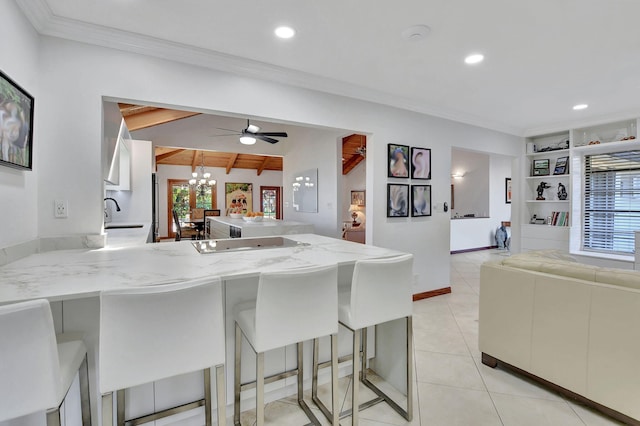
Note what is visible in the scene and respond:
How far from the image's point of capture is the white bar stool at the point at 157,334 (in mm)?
1105

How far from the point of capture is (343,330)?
2213 mm

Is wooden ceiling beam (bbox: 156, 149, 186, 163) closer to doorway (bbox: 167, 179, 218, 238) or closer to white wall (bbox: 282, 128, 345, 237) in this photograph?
doorway (bbox: 167, 179, 218, 238)

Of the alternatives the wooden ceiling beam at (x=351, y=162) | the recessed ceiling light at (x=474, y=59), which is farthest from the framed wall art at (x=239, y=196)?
the recessed ceiling light at (x=474, y=59)

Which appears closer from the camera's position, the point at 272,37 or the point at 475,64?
the point at 272,37

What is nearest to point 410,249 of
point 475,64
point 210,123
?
point 475,64

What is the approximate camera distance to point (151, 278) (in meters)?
1.37

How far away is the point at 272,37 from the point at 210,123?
5.59 metres

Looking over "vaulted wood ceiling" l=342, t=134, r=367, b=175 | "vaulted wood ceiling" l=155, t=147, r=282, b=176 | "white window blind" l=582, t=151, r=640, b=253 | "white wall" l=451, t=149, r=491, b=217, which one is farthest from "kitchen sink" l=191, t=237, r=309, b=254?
"vaulted wood ceiling" l=155, t=147, r=282, b=176

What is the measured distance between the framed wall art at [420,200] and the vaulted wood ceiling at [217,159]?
689 cm

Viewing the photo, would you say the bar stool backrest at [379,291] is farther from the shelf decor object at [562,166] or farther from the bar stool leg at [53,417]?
the shelf decor object at [562,166]

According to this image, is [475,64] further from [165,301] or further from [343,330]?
[165,301]

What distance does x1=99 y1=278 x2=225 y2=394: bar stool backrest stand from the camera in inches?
43.5

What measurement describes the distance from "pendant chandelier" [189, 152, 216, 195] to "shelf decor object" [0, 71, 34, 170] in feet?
26.9

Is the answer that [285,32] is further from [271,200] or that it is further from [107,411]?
[271,200]
